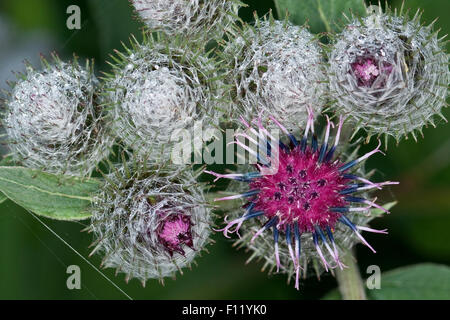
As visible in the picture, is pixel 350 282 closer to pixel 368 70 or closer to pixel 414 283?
pixel 414 283

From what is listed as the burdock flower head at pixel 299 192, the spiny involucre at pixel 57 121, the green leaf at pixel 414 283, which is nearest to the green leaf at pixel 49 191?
the spiny involucre at pixel 57 121

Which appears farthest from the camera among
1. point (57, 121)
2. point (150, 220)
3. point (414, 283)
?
point (414, 283)

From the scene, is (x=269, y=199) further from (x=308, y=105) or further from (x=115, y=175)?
(x=115, y=175)

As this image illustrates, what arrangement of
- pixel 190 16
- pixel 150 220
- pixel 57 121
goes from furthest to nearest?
pixel 190 16
pixel 57 121
pixel 150 220

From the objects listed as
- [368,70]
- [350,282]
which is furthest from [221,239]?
[368,70]

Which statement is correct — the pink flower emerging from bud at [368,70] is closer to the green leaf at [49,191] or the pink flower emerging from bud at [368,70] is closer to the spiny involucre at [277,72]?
the spiny involucre at [277,72]

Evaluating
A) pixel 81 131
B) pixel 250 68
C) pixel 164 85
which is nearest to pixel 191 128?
pixel 164 85
